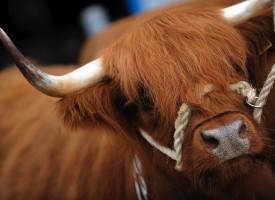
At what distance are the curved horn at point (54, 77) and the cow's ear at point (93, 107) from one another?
5 cm

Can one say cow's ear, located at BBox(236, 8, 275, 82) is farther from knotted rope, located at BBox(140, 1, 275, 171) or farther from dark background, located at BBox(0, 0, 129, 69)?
dark background, located at BBox(0, 0, 129, 69)

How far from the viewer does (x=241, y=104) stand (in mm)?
2154

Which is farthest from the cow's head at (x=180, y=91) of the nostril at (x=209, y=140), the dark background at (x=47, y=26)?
the dark background at (x=47, y=26)

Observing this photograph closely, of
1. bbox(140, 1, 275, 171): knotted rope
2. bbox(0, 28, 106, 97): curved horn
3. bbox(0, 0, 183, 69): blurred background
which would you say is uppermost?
bbox(0, 28, 106, 97): curved horn

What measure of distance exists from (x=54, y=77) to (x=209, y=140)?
0.67 meters

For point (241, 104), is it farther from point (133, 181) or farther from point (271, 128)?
point (133, 181)

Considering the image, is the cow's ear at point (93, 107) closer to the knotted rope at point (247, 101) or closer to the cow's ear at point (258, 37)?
the knotted rope at point (247, 101)

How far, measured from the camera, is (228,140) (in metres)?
2.00

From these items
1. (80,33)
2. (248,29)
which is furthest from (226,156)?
(80,33)

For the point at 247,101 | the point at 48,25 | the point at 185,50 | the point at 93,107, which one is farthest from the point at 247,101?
the point at 48,25

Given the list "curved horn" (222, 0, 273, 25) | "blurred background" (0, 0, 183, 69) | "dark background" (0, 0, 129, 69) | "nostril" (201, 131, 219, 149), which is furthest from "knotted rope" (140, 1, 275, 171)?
"dark background" (0, 0, 129, 69)

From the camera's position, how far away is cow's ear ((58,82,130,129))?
2342 mm

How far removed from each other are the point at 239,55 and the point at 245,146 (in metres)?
0.42

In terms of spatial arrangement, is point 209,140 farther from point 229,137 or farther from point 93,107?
point 93,107
